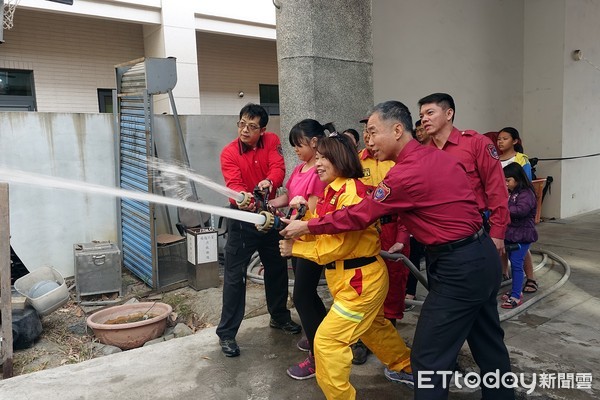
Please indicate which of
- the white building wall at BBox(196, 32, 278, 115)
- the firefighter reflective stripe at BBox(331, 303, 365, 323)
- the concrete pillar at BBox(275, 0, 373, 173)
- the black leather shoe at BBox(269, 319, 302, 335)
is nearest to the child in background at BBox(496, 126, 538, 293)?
the concrete pillar at BBox(275, 0, 373, 173)

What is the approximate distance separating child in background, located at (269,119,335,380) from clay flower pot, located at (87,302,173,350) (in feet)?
6.36

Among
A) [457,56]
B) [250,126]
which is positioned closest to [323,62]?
[250,126]

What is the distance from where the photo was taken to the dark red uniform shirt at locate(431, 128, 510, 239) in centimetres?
340

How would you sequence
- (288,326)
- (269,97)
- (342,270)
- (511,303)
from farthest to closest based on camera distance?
1. (269,97)
2. (511,303)
3. (288,326)
4. (342,270)

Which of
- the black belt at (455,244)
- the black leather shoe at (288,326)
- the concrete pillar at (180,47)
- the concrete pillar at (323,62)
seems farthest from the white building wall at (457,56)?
the concrete pillar at (180,47)

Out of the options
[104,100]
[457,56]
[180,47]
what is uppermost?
[180,47]

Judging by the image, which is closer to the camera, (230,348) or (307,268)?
(307,268)

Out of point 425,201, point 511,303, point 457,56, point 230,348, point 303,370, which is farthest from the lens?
point 457,56

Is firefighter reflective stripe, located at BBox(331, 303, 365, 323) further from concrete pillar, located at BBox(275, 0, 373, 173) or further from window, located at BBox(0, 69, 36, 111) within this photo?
window, located at BBox(0, 69, 36, 111)

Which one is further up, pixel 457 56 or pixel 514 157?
pixel 457 56

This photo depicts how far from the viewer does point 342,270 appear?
281cm

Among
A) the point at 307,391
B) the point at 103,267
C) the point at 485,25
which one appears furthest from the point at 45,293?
the point at 485,25

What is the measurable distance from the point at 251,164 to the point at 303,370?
5.41ft

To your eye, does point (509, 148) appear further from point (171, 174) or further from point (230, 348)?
point (171, 174)
